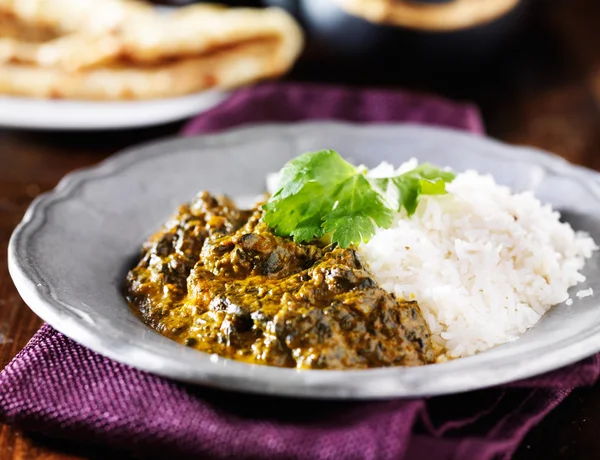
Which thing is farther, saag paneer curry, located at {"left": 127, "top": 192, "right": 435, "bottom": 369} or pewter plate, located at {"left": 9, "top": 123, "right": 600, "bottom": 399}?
saag paneer curry, located at {"left": 127, "top": 192, "right": 435, "bottom": 369}

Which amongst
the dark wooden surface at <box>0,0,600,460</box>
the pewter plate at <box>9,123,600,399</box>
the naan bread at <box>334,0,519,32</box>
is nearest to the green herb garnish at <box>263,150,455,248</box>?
the pewter plate at <box>9,123,600,399</box>

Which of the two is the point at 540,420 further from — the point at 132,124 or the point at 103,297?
the point at 132,124

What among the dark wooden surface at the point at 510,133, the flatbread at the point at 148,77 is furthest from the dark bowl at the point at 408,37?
the flatbread at the point at 148,77

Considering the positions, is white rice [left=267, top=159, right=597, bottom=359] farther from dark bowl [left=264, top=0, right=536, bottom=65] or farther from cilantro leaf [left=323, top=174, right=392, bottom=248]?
dark bowl [left=264, top=0, right=536, bottom=65]

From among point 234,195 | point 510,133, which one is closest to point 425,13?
point 510,133

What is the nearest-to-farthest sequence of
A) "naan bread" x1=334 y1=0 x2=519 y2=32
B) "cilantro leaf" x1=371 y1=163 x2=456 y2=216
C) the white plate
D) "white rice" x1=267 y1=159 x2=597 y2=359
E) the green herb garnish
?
"white rice" x1=267 y1=159 x2=597 y2=359 → the green herb garnish → "cilantro leaf" x1=371 y1=163 x2=456 y2=216 → the white plate → "naan bread" x1=334 y1=0 x2=519 y2=32
